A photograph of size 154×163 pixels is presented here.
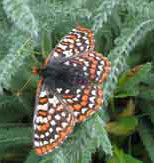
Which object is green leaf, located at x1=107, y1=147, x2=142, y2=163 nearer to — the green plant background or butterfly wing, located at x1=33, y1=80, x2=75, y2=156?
the green plant background

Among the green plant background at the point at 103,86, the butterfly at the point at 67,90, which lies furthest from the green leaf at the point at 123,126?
the butterfly at the point at 67,90

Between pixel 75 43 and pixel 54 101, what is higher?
pixel 75 43

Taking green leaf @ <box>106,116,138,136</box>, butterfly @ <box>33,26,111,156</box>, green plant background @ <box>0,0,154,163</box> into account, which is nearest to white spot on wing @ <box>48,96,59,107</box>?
butterfly @ <box>33,26,111,156</box>

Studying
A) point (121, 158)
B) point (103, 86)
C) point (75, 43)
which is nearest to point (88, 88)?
point (103, 86)

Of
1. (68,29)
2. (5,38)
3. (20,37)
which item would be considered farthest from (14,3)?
(68,29)

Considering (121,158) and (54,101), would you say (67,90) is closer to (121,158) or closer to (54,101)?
(54,101)

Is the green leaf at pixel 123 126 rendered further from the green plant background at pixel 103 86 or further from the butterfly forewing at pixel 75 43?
the butterfly forewing at pixel 75 43

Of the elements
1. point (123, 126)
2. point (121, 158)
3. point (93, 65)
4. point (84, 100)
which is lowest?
point (121, 158)

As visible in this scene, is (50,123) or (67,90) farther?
(67,90)
